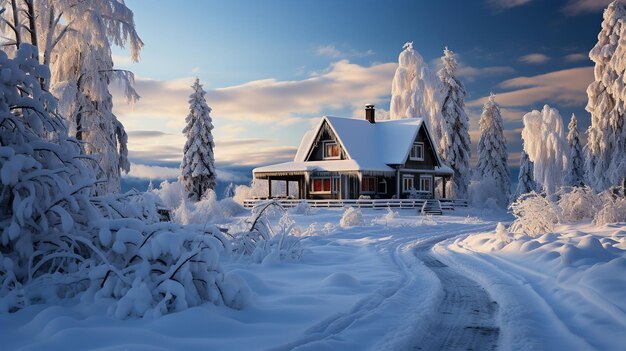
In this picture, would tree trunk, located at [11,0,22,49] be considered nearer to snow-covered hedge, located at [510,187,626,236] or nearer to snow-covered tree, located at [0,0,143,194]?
snow-covered tree, located at [0,0,143,194]

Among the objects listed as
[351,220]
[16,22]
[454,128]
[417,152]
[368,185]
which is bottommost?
[351,220]

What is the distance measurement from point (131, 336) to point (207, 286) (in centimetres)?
156

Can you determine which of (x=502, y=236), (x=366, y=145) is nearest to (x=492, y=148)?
(x=366, y=145)

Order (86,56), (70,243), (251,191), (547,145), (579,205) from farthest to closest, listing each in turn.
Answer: (251,191)
(547,145)
(579,205)
(86,56)
(70,243)

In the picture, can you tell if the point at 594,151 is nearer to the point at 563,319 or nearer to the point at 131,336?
the point at 563,319

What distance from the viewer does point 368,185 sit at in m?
43.8

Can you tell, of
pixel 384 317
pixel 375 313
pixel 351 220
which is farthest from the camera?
pixel 351 220

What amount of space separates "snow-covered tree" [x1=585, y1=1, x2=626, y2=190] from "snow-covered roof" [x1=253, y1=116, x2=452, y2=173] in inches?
502

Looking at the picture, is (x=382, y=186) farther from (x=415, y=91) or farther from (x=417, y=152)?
(x=415, y=91)

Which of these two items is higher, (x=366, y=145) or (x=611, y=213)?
(x=366, y=145)

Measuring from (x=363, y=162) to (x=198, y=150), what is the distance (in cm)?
1383

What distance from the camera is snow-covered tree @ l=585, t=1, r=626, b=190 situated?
114 ft

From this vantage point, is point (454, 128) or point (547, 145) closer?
point (547, 145)

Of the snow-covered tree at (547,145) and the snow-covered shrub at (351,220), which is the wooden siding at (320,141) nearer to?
the snow-covered tree at (547,145)
